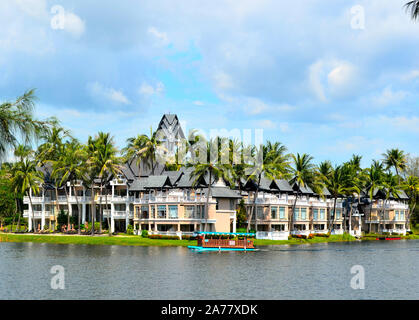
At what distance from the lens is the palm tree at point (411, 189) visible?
116 metres

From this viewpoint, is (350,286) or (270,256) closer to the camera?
(350,286)

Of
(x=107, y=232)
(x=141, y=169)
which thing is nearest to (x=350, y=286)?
(x=107, y=232)

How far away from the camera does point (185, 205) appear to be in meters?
79.9

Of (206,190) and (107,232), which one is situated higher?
(206,190)

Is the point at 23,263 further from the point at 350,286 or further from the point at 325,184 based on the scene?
the point at 325,184

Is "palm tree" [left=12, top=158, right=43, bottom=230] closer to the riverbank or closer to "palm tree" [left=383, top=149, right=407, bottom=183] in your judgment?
the riverbank

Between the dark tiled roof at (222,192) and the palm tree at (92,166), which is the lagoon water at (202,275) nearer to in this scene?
the dark tiled roof at (222,192)

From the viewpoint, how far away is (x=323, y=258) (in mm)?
58250

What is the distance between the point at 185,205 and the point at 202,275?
3772 cm

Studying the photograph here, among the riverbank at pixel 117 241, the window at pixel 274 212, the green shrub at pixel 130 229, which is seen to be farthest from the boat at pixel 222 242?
the window at pixel 274 212

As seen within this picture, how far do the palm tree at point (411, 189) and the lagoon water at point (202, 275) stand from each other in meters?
59.4

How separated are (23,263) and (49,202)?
49.9 metres

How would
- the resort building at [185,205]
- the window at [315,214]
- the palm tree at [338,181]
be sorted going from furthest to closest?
the window at [315,214]
the palm tree at [338,181]
the resort building at [185,205]

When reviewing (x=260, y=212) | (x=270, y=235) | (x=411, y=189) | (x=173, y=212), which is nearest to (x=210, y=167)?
(x=173, y=212)
